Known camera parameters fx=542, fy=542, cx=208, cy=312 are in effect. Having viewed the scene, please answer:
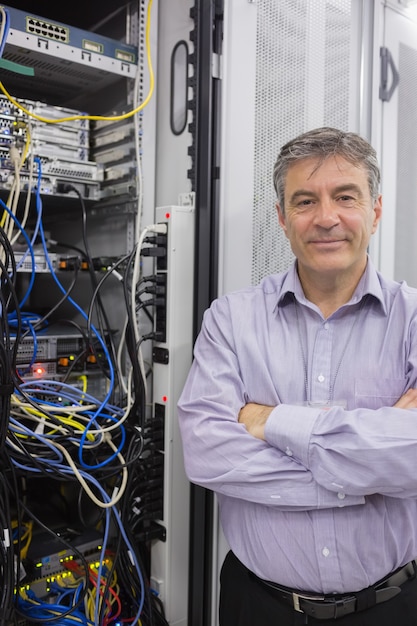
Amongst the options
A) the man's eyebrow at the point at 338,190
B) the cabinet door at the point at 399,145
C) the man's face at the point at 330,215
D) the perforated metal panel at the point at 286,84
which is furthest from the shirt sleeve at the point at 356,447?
the cabinet door at the point at 399,145

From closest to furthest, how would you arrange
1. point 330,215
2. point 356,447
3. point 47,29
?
1. point 356,447
2. point 330,215
3. point 47,29

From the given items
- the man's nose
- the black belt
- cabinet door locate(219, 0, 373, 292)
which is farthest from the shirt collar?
the black belt

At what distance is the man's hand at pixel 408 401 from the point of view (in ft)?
3.96

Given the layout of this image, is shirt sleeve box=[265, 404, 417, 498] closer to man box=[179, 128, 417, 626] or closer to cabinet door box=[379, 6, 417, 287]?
man box=[179, 128, 417, 626]

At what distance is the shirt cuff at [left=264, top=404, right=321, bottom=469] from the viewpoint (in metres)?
1.17

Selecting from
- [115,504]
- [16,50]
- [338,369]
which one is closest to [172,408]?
[115,504]

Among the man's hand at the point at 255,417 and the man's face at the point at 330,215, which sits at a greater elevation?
the man's face at the point at 330,215

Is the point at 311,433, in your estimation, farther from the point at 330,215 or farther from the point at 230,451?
the point at 330,215

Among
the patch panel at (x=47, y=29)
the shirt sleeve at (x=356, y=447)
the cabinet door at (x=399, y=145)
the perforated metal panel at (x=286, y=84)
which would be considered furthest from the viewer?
the cabinet door at (x=399, y=145)

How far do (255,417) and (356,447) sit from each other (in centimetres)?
27

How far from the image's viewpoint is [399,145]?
6.95ft

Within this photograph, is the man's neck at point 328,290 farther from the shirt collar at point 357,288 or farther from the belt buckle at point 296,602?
the belt buckle at point 296,602

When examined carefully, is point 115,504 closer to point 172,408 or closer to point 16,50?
point 172,408

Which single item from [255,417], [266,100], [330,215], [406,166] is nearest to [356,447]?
[255,417]
